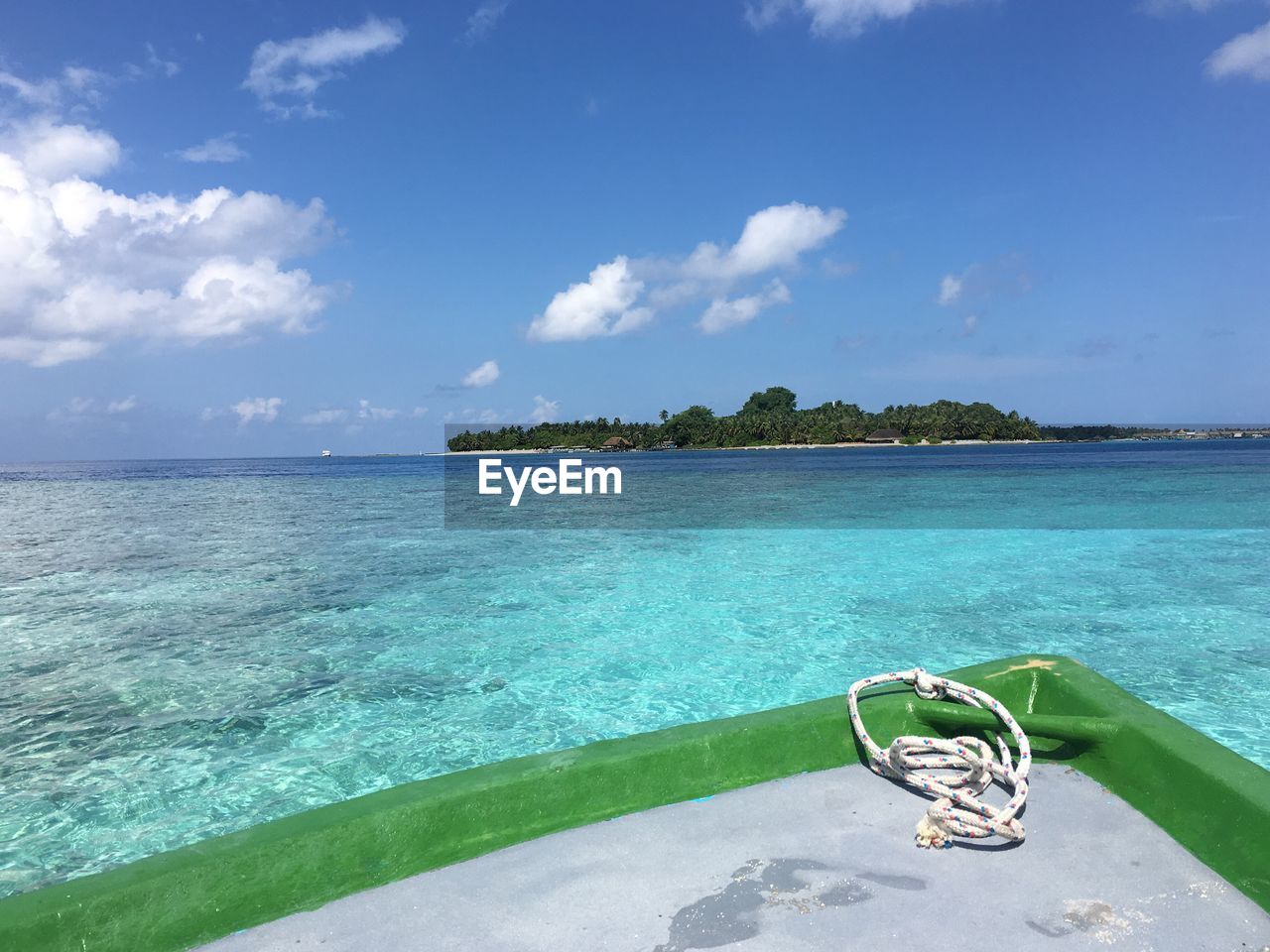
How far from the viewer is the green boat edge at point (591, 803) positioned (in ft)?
6.81

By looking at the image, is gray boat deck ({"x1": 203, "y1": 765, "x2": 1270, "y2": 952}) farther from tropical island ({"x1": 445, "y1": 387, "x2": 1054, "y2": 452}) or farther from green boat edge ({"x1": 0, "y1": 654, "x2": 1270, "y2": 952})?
tropical island ({"x1": 445, "y1": 387, "x2": 1054, "y2": 452})

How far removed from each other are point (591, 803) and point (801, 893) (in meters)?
0.81

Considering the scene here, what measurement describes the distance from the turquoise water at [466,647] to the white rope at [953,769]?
9.58ft

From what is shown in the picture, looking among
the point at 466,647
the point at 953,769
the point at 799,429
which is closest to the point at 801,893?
the point at 953,769

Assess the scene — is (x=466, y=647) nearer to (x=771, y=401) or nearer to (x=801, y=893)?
(x=801, y=893)

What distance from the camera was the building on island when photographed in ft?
418

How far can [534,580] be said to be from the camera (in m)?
11.3

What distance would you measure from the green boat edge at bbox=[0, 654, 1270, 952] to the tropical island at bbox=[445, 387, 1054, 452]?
125993 mm

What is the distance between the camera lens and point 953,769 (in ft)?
9.82

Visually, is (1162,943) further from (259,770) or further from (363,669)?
(363,669)

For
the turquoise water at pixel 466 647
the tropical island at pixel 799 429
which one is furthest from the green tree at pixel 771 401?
the turquoise water at pixel 466 647

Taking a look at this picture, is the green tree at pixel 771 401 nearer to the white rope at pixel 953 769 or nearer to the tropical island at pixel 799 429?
the tropical island at pixel 799 429

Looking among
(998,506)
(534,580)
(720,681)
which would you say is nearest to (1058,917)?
(720,681)

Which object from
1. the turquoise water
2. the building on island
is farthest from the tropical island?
the turquoise water
